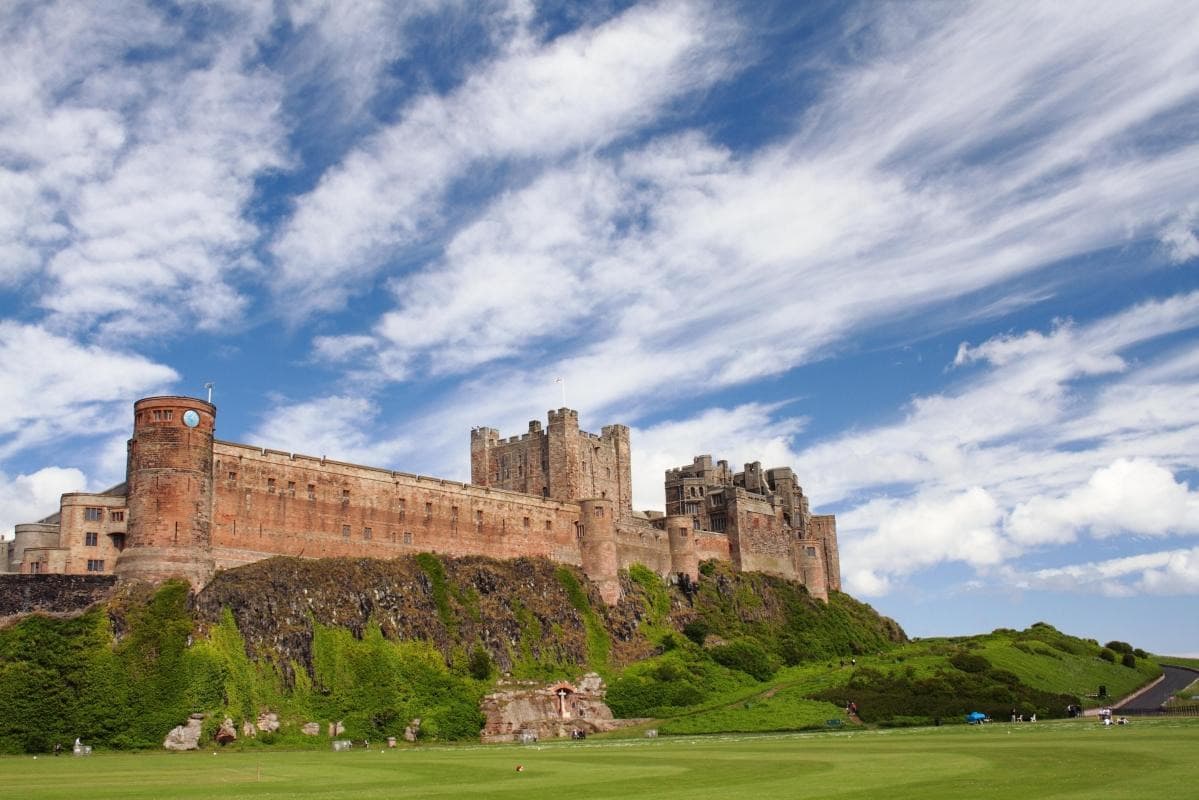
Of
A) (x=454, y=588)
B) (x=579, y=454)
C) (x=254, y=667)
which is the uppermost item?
(x=579, y=454)

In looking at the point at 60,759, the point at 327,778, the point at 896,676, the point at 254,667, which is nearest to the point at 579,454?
the point at 896,676

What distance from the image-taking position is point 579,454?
111 m

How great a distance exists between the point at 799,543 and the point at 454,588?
2083 inches

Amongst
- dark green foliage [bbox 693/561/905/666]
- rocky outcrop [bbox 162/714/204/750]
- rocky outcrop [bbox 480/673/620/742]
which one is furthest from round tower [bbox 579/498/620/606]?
rocky outcrop [bbox 162/714/204/750]

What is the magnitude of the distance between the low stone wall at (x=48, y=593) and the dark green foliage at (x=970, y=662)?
63.9 m

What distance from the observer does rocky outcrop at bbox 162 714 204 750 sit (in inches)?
2542

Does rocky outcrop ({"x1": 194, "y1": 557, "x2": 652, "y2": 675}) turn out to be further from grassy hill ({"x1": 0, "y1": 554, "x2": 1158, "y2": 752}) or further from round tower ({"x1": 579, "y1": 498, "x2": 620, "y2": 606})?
round tower ({"x1": 579, "y1": 498, "x2": 620, "y2": 606})

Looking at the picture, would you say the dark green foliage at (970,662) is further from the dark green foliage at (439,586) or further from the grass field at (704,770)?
the dark green foliage at (439,586)

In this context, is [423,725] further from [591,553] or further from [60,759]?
[591,553]

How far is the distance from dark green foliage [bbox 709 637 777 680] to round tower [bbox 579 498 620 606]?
425 inches

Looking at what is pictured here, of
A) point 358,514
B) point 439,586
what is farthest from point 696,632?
point 358,514

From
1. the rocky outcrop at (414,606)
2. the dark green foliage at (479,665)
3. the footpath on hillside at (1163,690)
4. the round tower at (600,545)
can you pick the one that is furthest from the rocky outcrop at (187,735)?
the footpath on hillside at (1163,690)

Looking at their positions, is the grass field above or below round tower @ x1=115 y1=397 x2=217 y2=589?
below

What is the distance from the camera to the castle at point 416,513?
243 feet
